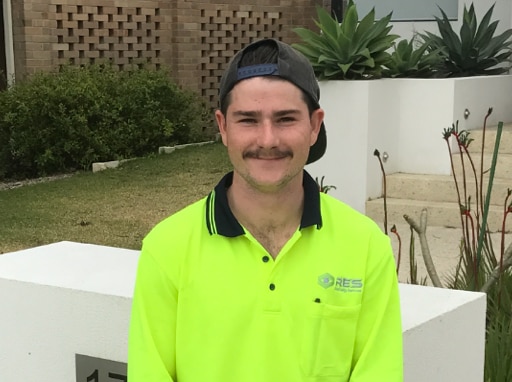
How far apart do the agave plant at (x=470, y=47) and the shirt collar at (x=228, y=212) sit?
22.2 ft

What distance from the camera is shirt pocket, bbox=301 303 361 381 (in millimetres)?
2186

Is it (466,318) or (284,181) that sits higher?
(284,181)

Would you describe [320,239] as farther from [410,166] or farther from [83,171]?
[83,171]

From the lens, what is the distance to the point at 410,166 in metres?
8.25

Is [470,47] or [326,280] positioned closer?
[326,280]

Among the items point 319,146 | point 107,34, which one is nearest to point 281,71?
point 319,146

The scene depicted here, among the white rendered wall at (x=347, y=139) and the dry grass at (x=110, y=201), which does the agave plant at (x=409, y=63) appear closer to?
the white rendered wall at (x=347, y=139)

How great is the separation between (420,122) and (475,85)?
2.28 feet

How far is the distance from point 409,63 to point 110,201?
3159 mm

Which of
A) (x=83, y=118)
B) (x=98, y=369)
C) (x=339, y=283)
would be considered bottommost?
(x=83, y=118)

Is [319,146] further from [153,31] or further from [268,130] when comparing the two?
[153,31]

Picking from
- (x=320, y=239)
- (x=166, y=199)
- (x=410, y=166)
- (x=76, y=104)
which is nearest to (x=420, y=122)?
(x=410, y=166)

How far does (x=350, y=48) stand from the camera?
311 inches

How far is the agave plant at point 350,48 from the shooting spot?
786cm
